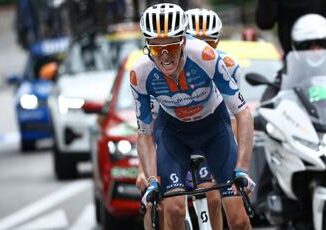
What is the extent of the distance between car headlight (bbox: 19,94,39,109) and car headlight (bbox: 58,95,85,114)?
472 centimetres

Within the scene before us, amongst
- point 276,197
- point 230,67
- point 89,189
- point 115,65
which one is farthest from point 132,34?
point 230,67

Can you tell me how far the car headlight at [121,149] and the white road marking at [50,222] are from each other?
1.90m

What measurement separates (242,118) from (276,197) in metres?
2.34

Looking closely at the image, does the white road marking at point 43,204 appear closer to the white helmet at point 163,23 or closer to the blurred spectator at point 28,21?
the white helmet at point 163,23

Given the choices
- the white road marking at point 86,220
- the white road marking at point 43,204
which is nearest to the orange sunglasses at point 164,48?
the white road marking at point 86,220

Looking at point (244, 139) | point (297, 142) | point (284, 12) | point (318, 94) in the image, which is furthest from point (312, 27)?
point (244, 139)

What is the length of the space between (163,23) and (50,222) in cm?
688

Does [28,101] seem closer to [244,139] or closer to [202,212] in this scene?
[202,212]

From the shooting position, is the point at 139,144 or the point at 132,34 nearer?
the point at 139,144

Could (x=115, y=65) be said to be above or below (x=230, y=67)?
below

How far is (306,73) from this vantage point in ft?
33.0

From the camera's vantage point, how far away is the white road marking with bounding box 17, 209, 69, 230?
13.7 metres

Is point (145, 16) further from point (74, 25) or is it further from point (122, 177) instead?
point (74, 25)

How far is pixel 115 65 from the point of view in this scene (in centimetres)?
1812
